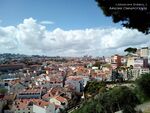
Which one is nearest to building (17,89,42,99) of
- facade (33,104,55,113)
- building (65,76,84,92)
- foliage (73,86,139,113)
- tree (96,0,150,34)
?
building (65,76,84,92)

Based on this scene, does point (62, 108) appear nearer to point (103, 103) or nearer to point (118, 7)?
point (103, 103)

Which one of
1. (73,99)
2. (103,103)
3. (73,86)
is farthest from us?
(73,86)

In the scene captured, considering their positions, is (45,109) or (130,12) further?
(45,109)

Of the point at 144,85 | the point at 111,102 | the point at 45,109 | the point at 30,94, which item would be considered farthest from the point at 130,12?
the point at 30,94

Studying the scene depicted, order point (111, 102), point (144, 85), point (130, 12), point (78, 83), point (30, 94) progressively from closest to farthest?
1. point (130, 12)
2. point (111, 102)
3. point (144, 85)
4. point (30, 94)
5. point (78, 83)

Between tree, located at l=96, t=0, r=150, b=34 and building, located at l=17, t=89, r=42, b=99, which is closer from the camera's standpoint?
tree, located at l=96, t=0, r=150, b=34

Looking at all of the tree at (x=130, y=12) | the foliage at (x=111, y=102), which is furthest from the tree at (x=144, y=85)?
the tree at (x=130, y=12)

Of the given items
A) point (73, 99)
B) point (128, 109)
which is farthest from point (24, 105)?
point (128, 109)

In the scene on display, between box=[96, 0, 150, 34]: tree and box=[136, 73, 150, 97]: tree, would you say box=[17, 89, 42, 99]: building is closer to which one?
box=[136, 73, 150, 97]: tree

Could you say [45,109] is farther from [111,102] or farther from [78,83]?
[78,83]
